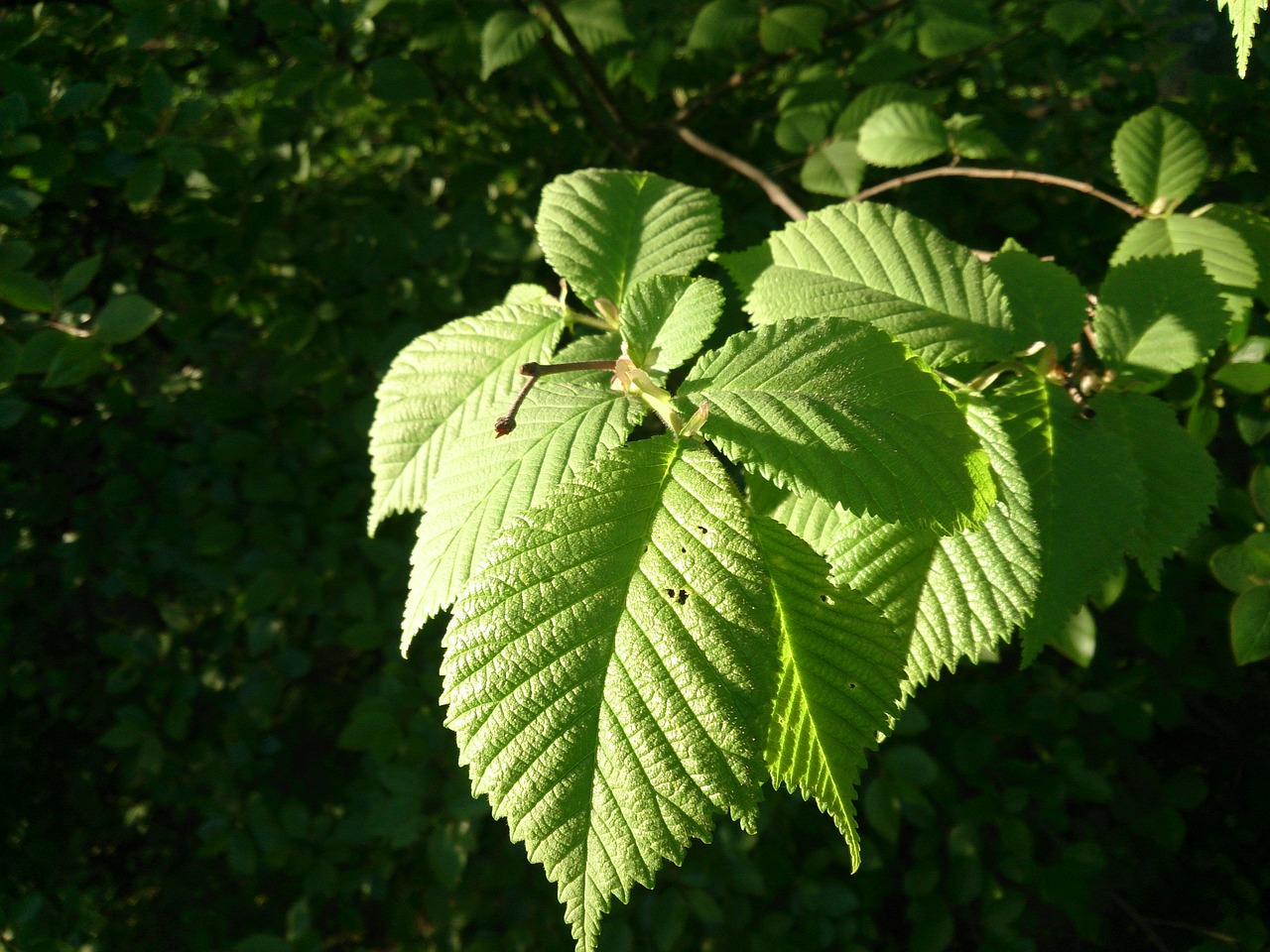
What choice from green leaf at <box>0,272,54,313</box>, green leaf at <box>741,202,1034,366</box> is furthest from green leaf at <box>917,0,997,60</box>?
green leaf at <box>0,272,54,313</box>

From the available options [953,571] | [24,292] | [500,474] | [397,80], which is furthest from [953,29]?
[24,292]

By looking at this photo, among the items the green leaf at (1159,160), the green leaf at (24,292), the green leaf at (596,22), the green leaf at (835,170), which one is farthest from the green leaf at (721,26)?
the green leaf at (24,292)

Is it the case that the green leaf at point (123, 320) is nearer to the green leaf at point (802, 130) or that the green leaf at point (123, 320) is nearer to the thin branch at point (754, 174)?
the thin branch at point (754, 174)

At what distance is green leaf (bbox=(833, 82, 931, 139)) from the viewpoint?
1.53 metres

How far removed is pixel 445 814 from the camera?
180 centimetres

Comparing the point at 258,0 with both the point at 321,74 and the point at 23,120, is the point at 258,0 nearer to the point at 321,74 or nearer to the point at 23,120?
the point at 321,74

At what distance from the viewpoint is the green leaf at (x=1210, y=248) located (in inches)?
40.0

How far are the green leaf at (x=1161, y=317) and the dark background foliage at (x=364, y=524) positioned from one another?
72 cm

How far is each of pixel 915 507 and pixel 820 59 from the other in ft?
5.36

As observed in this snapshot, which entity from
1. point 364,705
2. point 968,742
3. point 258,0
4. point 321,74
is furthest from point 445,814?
point 258,0

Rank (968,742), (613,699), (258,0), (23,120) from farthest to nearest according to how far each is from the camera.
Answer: (968,742), (258,0), (23,120), (613,699)

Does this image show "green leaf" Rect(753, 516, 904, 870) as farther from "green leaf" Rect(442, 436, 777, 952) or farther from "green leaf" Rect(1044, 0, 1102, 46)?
"green leaf" Rect(1044, 0, 1102, 46)

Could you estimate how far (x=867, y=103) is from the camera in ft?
5.16

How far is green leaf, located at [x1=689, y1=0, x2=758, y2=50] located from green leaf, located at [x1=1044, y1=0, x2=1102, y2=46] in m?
0.53
